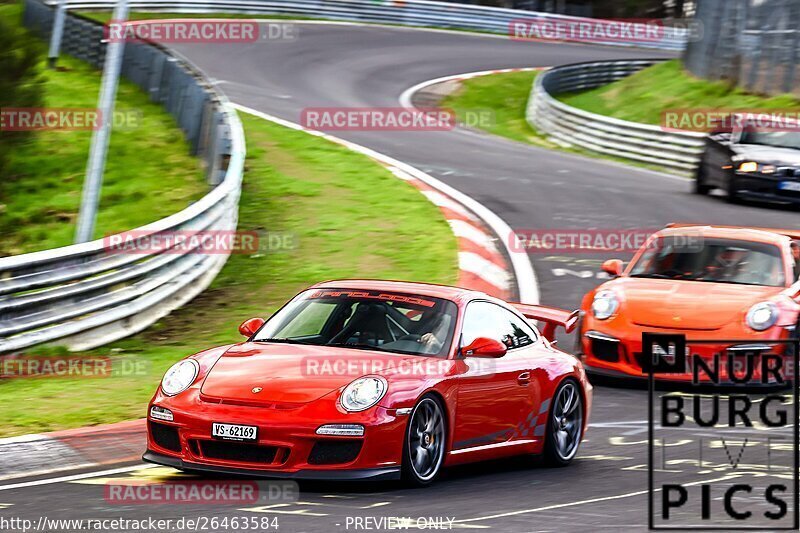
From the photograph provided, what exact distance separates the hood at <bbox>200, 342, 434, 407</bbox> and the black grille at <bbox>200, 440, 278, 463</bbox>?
0.25 m

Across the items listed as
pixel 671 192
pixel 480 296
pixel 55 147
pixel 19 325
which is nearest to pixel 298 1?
pixel 55 147

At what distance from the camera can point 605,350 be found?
1252 cm

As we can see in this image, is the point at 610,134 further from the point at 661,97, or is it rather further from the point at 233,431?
the point at 233,431

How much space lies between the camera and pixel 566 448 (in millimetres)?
9656

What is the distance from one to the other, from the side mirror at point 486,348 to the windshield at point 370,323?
0.17 metres

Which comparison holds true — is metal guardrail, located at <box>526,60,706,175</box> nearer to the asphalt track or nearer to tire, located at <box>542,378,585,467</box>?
the asphalt track

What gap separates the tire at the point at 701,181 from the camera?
77.6 feet

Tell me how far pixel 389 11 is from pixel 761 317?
1554 inches

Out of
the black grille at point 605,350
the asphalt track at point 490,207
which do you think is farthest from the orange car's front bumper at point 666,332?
the asphalt track at point 490,207

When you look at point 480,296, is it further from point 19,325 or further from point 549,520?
point 19,325

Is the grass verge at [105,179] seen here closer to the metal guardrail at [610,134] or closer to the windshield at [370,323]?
the metal guardrail at [610,134]

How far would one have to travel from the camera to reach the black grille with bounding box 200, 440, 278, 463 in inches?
308

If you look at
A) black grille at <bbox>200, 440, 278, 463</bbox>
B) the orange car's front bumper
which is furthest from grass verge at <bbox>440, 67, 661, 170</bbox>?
black grille at <bbox>200, 440, 278, 463</bbox>

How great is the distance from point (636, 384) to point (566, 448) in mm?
2949
